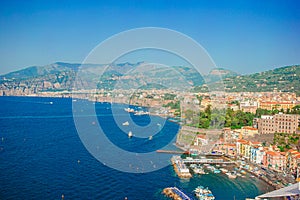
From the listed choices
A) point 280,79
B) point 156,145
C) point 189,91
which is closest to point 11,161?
point 156,145

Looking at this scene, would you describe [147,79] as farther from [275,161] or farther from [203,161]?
[275,161]

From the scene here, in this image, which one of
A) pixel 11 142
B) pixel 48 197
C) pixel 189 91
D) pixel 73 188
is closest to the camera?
pixel 48 197

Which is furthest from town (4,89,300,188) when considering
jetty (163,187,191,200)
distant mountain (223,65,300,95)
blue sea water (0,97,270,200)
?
distant mountain (223,65,300,95)

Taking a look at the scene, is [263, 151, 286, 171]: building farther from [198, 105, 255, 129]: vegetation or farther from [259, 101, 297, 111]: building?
[259, 101, 297, 111]: building

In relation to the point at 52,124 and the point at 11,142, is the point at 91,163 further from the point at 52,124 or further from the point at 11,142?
the point at 52,124

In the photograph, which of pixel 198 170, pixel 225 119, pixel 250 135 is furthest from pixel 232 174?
pixel 225 119

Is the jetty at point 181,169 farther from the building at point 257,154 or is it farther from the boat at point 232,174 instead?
the building at point 257,154

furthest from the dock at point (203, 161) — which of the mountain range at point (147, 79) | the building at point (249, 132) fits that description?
the mountain range at point (147, 79)
